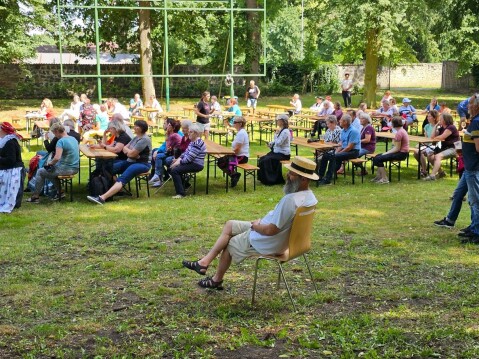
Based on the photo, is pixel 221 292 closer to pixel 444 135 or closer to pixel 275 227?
pixel 275 227

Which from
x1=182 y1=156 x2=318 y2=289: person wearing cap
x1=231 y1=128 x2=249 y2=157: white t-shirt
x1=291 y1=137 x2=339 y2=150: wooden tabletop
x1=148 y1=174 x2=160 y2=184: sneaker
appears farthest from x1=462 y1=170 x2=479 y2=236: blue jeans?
x1=148 y1=174 x2=160 y2=184: sneaker

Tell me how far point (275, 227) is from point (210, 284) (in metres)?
0.95

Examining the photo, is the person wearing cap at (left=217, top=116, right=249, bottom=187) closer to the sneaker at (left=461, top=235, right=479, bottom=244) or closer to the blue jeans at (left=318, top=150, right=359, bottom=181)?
the blue jeans at (left=318, top=150, right=359, bottom=181)

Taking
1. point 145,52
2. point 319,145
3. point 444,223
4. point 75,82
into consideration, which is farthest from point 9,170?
point 75,82

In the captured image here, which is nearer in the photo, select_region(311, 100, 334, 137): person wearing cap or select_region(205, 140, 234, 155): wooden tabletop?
select_region(205, 140, 234, 155): wooden tabletop

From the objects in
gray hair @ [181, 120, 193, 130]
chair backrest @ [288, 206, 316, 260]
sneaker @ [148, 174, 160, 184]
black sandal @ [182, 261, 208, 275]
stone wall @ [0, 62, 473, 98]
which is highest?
stone wall @ [0, 62, 473, 98]

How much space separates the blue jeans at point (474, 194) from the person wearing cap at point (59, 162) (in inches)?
230

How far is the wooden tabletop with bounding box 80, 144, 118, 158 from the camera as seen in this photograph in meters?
11.0

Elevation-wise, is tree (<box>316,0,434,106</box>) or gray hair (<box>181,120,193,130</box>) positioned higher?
tree (<box>316,0,434,106</box>)

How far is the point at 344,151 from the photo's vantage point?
12.7 metres

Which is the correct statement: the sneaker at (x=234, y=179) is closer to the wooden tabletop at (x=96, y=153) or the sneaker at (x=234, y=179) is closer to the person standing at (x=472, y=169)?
the wooden tabletop at (x=96, y=153)

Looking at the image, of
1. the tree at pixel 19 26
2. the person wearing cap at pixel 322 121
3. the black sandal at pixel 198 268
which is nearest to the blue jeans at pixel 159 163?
the black sandal at pixel 198 268

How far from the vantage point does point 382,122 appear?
760 inches

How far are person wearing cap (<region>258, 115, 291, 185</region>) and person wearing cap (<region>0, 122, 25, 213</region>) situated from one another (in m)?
4.22
